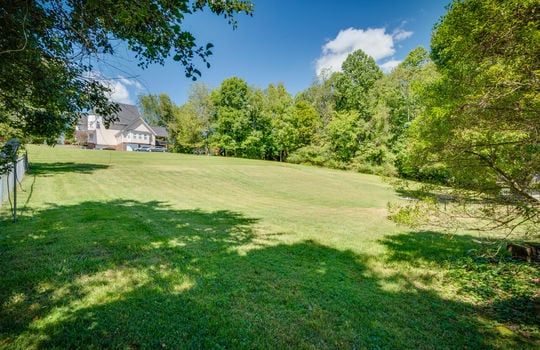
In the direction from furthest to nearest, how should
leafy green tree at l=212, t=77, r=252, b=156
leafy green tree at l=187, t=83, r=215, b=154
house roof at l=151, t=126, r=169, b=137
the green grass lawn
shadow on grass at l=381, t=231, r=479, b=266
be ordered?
house roof at l=151, t=126, r=169, b=137 < leafy green tree at l=187, t=83, r=215, b=154 < leafy green tree at l=212, t=77, r=252, b=156 < shadow on grass at l=381, t=231, r=479, b=266 < the green grass lawn

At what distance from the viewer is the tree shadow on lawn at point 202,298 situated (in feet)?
9.57

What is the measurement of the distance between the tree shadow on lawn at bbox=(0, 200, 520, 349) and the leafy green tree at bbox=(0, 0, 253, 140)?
2.77 m

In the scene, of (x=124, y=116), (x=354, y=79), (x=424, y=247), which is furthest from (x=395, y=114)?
(x=124, y=116)

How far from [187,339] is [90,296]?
173cm

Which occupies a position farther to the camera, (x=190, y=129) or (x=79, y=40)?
(x=190, y=129)

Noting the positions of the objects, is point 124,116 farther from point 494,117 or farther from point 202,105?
point 202,105

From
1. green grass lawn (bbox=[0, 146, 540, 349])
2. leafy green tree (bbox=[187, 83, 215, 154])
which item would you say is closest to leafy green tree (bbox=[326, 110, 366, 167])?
leafy green tree (bbox=[187, 83, 215, 154])

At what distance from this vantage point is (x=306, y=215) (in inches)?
406

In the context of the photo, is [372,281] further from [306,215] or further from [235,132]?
[235,132]

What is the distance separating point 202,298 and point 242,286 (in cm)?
71

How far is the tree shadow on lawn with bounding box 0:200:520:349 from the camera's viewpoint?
292 centimetres

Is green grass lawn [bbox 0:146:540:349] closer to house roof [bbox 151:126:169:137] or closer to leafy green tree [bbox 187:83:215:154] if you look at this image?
leafy green tree [bbox 187:83:215:154]

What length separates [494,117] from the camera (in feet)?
11.8


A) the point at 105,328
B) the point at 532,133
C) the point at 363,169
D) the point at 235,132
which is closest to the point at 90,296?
the point at 105,328
